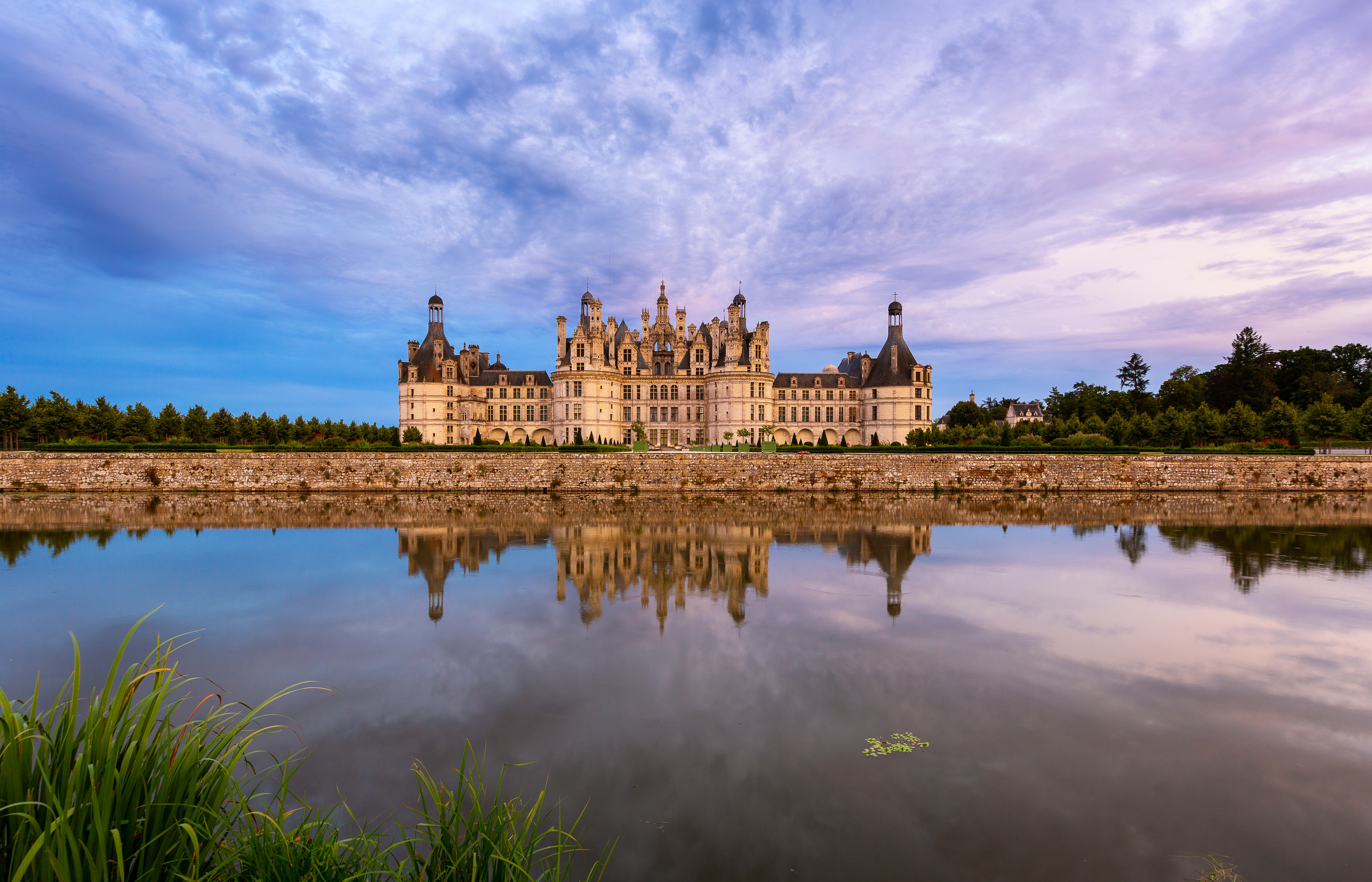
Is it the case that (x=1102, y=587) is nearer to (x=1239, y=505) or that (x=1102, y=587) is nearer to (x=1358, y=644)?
(x=1358, y=644)

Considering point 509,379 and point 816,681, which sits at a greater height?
point 509,379

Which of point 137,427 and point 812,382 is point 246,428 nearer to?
point 137,427

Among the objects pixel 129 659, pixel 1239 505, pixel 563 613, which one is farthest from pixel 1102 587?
pixel 1239 505

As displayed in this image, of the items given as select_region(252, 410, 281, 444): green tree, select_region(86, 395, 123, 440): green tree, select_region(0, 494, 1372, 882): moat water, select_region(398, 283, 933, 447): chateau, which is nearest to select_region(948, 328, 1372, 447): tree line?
select_region(398, 283, 933, 447): chateau

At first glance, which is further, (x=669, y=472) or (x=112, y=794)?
(x=669, y=472)

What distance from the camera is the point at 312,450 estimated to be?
34500 mm

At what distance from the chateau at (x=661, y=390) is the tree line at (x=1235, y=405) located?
9.62m

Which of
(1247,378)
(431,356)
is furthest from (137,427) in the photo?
(1247,378)

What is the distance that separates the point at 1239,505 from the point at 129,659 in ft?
121

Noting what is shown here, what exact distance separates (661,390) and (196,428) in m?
36.4

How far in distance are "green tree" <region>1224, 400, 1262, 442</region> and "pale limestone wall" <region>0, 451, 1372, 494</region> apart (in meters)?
10.6

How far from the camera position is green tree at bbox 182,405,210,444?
4778cm

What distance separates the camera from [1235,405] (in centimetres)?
5519

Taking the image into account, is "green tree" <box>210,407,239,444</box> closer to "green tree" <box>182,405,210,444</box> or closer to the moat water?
"green tree" <box>182,405,210,444</box>
